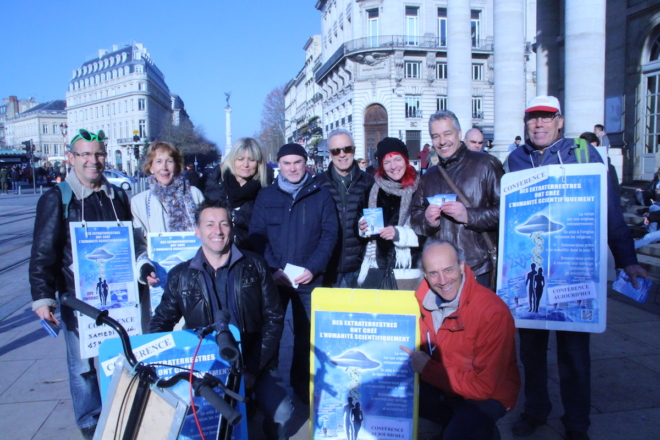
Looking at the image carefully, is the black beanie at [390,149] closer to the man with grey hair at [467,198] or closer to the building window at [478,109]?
the man with grey hair at [467,198]

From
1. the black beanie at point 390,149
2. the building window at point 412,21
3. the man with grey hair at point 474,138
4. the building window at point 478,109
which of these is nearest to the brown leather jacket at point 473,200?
the black beanie at point 390,149

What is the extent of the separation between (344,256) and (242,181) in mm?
1213

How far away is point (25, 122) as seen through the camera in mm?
136375

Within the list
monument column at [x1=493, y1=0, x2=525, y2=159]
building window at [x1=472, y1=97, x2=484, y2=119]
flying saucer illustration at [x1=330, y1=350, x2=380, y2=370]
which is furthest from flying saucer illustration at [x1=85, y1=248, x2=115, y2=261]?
building window at [x1=472, y1=97, x2=484, y2=119]

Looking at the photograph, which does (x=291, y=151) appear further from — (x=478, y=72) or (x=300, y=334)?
(x=478, y=72)

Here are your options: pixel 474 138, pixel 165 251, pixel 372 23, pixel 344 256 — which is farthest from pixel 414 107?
pixel 165 251

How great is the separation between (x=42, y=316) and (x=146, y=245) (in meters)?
0.92

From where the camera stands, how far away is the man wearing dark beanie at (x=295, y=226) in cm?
395

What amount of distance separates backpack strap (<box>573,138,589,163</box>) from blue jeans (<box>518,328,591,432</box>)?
1.18 meters

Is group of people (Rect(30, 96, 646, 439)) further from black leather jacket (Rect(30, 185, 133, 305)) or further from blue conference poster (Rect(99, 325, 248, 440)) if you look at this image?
blue conference poster (Rect(99, 325, 248, 440))

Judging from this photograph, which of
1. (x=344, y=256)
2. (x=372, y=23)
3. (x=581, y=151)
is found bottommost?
(x=344, y=256)

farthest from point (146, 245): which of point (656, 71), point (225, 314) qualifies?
point (656, 71)

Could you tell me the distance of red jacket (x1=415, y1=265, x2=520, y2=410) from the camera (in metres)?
2.83

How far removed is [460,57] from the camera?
22203 millimetres
